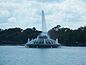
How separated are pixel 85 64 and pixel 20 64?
1439 centimetres

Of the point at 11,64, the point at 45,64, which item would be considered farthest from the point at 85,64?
the point at 11,64

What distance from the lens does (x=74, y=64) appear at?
335ft

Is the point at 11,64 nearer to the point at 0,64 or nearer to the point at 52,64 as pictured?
the point at 0,64

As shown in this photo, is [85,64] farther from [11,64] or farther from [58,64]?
[11,64]

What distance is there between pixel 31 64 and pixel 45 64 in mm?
A: 3276

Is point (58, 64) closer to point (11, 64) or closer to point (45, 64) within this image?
point (45, 64)

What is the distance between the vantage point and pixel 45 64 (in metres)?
103

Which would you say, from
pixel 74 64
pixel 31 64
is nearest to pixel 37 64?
pixel 31 64

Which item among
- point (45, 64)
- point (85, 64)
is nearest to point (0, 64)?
point (45, 64)

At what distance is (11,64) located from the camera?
100375mm

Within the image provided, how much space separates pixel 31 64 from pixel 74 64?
9.58m

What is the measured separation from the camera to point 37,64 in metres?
102

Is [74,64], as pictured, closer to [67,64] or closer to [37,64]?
[67,64]

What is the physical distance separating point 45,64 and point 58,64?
295 cm
